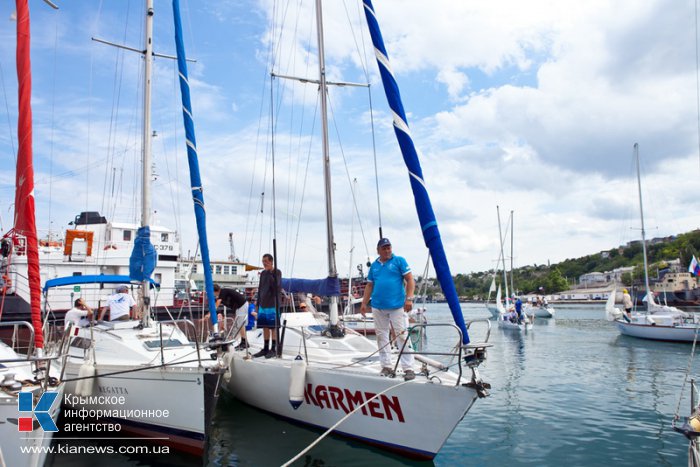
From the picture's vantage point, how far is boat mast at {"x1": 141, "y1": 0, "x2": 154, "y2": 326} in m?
9.74

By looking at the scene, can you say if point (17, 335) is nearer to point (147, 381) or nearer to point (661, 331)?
point (147, 381)

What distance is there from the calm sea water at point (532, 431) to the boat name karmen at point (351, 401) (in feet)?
2.05

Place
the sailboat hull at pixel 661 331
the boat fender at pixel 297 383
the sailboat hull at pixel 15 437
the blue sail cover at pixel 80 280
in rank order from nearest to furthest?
the sailboat hull at pixel 15 437 → the boat fender at pixel 297 383 → the blue sail cover at pixel 80 280 → the sailboat hull at pixel 661 331

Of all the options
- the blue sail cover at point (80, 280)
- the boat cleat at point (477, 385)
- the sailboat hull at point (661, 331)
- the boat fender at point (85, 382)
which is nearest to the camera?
the boat cleat at point (477, 385)

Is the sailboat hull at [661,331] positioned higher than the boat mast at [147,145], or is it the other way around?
the boat mast at [147,145]

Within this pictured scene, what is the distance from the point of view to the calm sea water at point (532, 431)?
280 inches

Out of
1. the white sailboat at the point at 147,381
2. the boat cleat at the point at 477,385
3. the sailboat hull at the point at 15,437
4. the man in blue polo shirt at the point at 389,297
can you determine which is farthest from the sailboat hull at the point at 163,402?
the boat cleat at the point at 477,385

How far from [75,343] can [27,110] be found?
16.7 feet

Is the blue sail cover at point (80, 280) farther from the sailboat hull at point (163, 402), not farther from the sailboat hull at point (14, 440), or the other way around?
the sailboat hull at point (14, 440)

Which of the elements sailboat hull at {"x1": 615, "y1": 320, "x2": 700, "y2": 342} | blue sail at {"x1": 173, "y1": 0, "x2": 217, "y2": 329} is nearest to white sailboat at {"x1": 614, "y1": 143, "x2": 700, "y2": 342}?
sailboat hull at {"x1": 615, "y1": 320, "x2": 700, "y2": 342}

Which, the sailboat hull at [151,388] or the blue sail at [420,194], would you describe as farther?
the sailboat hull at [151,388]

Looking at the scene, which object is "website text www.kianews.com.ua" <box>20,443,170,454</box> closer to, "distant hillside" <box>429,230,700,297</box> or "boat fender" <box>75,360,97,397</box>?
"boat fender" <box>75,360,97,397</box>

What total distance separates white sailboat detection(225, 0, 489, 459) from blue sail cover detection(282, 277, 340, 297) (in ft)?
0.55

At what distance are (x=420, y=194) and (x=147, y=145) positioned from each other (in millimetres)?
7005
